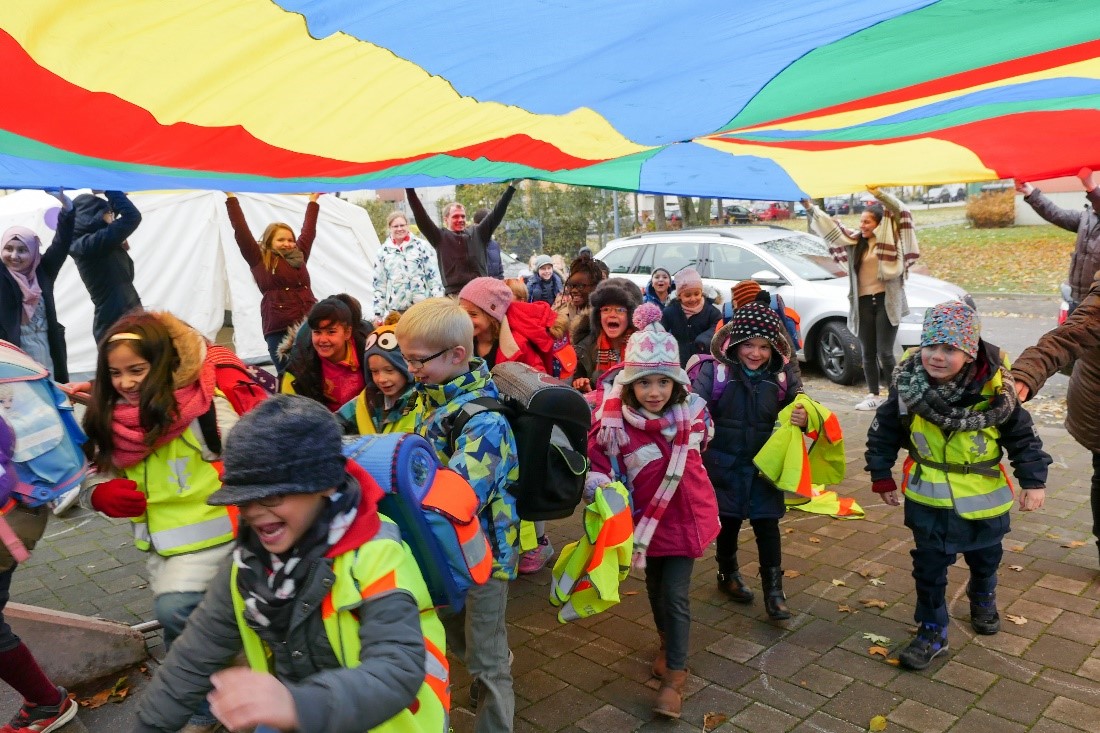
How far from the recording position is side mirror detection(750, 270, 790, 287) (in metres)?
10.4

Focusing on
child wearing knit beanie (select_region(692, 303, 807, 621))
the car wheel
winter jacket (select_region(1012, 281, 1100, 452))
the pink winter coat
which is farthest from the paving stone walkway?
the car wheel

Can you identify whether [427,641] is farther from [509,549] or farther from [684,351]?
[684,351]

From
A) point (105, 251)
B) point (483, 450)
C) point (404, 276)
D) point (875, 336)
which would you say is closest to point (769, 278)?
point (875, 336)

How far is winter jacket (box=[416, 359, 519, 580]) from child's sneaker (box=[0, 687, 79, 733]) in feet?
7.20

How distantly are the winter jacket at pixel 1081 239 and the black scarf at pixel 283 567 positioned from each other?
5126 millimetres

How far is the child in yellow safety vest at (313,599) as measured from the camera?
1687 mm

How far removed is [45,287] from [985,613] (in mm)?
7169

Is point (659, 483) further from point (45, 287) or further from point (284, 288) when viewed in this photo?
point (45, 287)

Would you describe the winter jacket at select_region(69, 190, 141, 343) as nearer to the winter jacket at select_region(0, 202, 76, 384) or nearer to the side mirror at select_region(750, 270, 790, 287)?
the winter jacket at select_region(0, 202, 76, 384)

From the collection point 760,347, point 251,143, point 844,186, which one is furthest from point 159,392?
point 844,186

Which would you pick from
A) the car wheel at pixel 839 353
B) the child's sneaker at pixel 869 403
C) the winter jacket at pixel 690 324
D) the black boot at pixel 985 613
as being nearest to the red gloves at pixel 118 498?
the black boot at pixel 985 613

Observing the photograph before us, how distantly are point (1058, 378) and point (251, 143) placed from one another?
932 centimetres

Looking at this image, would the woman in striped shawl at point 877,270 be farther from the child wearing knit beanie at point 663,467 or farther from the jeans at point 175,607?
the jeans at point 175,607

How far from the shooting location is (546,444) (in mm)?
2934
